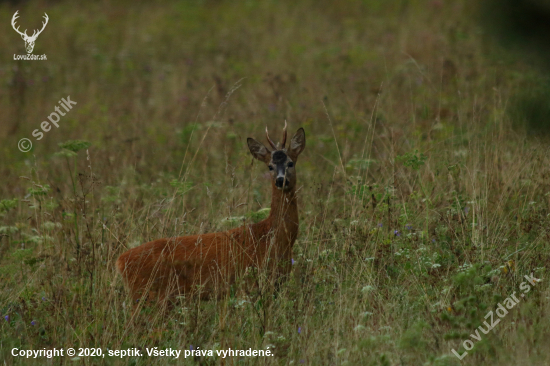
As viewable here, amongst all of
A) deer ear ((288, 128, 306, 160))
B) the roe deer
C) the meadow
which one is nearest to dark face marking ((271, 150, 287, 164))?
the roe deer

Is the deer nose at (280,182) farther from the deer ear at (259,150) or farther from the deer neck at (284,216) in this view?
the deer ear at (259,150)

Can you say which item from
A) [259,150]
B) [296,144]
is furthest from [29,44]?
[296,144]

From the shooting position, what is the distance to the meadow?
13.8 ft

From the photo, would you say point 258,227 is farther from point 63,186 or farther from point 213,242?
point 63,186

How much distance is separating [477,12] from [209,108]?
24.4 ft

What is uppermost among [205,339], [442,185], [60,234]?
[442,185]

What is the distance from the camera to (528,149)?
20.1 feet

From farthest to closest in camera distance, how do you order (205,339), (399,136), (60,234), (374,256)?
(399,136)
(60,234)
(374,256)
(205,339)

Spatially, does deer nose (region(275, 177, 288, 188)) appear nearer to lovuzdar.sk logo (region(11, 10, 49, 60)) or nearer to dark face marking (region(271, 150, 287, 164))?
dark face marking (region(271, 150, 287, 164))

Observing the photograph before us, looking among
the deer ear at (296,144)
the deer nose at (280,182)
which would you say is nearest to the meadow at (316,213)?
the deer ear at (296,144)

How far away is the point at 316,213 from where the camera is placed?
6039mm

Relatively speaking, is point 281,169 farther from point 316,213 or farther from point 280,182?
point 316,213

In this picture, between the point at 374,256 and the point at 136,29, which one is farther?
the point at 136,29

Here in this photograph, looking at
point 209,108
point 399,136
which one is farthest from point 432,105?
point 209,108
